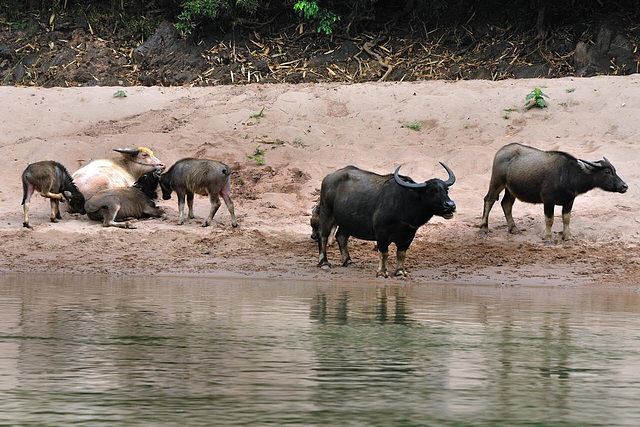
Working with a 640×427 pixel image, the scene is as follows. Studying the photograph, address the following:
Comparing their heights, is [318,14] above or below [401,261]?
above

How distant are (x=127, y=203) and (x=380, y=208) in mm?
4744

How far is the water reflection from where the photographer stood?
214 inches

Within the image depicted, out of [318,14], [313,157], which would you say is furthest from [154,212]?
[318,14]

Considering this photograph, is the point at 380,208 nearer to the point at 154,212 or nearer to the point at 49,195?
the point at 154,212

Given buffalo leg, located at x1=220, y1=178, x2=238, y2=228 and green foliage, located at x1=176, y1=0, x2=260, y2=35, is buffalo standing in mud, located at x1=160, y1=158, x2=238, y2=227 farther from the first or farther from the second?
green foliage, located at x1=176, y1=0, x2=260, y2=35

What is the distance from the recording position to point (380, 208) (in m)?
12.8

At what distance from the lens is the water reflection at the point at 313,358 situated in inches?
214

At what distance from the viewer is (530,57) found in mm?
24031

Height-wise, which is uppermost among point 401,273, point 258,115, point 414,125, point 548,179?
point 258,115

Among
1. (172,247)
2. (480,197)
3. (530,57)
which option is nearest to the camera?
(172,247)

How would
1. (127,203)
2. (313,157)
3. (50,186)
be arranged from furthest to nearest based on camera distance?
(313,157) → (127,203) → (50,186)

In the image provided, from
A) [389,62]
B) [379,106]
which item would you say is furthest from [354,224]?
[389,62]

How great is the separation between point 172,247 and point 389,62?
11.1 meters

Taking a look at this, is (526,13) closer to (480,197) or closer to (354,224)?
(480,197)
